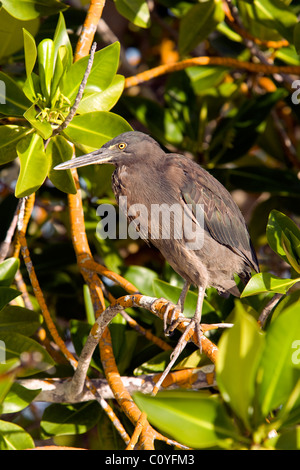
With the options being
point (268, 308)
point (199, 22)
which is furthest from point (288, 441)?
point (199, 22)

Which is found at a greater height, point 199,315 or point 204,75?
point 204,75

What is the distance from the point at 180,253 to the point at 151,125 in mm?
1025

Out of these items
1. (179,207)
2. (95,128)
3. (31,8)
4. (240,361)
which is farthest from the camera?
(31,8)

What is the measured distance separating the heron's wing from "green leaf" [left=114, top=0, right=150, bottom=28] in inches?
25.6

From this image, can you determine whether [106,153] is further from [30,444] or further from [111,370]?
[30,444]

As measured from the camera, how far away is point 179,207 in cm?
215

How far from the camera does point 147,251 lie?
136 inches

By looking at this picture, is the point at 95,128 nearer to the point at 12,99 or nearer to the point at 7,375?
the point at 12,99

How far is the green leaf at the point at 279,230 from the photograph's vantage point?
1973mm

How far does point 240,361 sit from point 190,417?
0.16 m

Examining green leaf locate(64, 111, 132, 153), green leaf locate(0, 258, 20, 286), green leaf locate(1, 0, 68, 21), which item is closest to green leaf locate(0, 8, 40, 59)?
green leaf locate(1, 0, 68, 21)

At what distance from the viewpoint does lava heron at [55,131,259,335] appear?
2164mm
